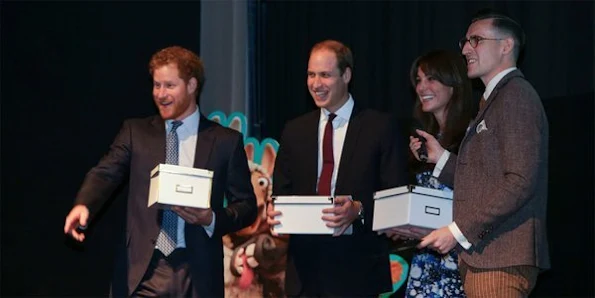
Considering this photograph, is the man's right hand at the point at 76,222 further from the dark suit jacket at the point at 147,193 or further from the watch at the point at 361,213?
the watch at the point at 361,213

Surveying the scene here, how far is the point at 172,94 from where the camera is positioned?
4285 mm

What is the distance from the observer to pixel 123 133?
4.28 meters

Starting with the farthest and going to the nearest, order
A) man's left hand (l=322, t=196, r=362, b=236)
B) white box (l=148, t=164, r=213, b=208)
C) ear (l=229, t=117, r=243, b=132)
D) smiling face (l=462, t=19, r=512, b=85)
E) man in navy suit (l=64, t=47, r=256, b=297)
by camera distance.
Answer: ear (l=229, t=117, r=243, b=132) < man in navy suit (l=64, t=47, r=256, b=297) < man's left hand (l=322, t=196, r=362, b=236) < white box (l=148, t=164, r=213, b=208) < smiling face (l=462, t=19, r=512, b=85)

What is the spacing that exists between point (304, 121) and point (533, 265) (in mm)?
1489

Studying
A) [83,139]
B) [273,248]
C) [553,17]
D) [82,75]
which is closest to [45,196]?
[83,139]

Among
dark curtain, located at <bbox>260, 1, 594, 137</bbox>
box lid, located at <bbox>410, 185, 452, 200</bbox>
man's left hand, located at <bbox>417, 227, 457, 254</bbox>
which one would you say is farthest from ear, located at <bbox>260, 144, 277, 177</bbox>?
man's left hand, located at <bbox>417, 227, 457, 254</bbox>

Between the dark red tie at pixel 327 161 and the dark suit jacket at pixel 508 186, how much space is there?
34.3 inches

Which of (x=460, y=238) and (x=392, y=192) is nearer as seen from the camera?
(x=460, y=238)

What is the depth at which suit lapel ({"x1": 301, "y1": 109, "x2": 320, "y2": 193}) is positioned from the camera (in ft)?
13.8

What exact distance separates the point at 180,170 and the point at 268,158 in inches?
65.1

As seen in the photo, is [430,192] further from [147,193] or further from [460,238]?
[147,193]

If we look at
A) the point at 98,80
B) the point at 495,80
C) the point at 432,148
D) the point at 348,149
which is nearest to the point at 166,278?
the point at 348,149

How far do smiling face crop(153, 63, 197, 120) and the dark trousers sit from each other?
2.12ft

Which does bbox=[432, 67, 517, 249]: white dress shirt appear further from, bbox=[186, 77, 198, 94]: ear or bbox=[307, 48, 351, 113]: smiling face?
bbox=[186, 77, 198, 94]: ear
